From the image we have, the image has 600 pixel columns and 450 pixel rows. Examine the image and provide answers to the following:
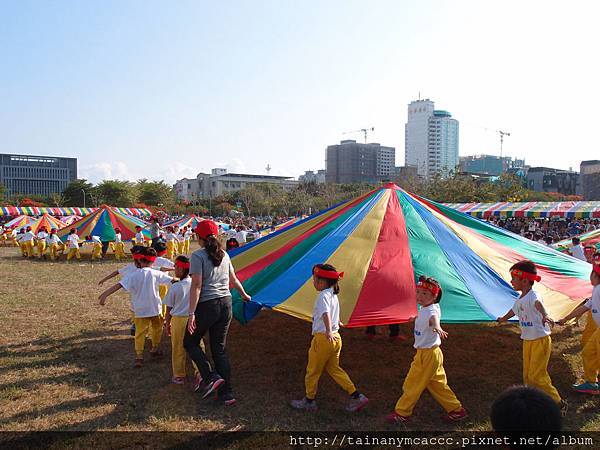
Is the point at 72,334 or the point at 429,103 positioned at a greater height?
the point at 429,103

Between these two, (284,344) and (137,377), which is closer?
(137,377)

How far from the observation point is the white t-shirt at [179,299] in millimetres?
4945

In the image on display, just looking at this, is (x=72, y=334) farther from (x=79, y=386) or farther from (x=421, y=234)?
(x=421, y=234)

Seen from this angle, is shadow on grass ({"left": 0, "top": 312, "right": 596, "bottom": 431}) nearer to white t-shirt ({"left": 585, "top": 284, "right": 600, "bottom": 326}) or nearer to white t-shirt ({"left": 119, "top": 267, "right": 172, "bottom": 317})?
white t-shirt ({"left": 119, "top": 267, "right": 172, "bottom": 317})

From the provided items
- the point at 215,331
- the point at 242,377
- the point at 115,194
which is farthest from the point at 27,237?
the point at 115,194

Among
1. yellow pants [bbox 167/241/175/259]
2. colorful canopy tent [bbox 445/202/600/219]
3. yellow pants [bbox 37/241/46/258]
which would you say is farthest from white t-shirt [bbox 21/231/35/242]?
colorful canopy tent [bbox 445/202/600/219]

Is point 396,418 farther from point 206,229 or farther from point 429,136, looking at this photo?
point 429,136

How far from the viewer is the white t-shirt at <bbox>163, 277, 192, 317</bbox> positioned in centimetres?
495

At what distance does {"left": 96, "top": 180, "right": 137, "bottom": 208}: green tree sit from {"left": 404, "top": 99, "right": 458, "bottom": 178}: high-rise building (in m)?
83.0

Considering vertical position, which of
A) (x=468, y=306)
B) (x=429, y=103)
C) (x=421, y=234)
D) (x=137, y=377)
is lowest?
(x=137, y=377)

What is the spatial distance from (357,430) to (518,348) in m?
3.28

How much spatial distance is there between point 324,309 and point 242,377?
1555 millimetres

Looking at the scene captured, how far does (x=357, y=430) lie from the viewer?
382 centimetres

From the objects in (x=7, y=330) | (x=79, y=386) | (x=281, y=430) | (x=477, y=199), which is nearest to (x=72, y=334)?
(x=7, y=330)
